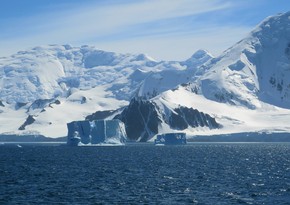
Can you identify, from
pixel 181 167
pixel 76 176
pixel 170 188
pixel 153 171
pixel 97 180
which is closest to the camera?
pixel 170 188

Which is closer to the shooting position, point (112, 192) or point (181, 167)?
point (112, 192)

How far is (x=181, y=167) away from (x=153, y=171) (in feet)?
43.6

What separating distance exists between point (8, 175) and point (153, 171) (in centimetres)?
2661

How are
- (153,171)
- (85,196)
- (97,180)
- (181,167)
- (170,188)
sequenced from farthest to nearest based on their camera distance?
(181,167), (153,171), (97,180), (170,188), (85,196)

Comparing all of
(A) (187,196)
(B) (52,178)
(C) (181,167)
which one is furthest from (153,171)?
(A) (187,196)

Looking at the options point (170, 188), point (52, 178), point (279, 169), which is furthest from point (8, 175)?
point (279, 169)

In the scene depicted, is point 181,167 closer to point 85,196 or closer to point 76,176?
point 76,176

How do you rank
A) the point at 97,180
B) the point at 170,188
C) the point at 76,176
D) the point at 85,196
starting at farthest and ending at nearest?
the point at 76,176
the point at 97,180
the point at 170,188
the point at 85,196

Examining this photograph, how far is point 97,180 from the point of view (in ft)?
338

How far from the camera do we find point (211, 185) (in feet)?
312

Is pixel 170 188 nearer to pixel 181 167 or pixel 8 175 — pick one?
pixel 8 175

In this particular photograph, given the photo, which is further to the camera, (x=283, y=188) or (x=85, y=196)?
(x=283, y=188)

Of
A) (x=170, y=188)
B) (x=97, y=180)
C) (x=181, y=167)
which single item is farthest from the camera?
(x=181, y=167)

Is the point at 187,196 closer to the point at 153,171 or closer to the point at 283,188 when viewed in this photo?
the point at 283,188
